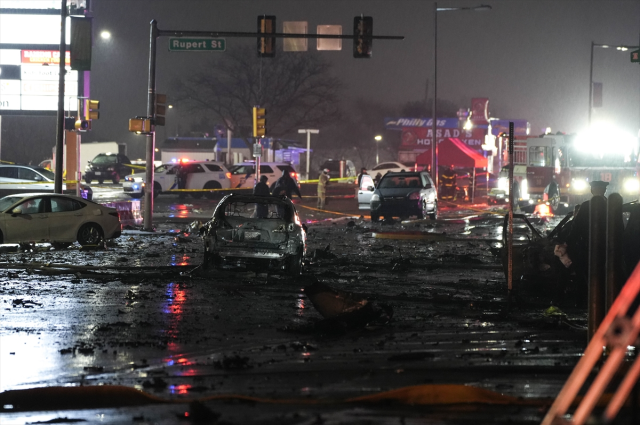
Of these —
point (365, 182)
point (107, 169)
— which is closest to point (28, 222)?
point (365, 182)

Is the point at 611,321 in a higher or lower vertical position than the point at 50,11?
lower

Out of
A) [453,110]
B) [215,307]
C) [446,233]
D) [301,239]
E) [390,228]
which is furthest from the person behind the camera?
[453,110]

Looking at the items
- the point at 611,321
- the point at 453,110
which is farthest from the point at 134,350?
the point at 453,110

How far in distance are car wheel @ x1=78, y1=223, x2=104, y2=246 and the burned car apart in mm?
6026

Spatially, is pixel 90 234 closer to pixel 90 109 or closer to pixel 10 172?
pixel 90 109

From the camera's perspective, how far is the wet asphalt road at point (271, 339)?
20.3ft

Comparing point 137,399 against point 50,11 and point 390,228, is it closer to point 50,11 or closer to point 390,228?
point 390,228

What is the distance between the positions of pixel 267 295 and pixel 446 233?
12.8m

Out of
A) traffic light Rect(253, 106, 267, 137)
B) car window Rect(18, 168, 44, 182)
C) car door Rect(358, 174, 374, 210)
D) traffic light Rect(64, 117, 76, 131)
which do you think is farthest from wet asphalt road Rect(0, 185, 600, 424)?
car door Rect(358, 174, 374, 210)

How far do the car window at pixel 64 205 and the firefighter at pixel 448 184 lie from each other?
26.2 m

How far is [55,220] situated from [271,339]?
36.9ft

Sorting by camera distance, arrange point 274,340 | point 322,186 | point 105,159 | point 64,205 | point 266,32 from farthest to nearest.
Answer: point 105,159 < point 322,186 < point 266,32 < point 64,205 < point 274,340

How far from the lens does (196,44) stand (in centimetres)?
2434

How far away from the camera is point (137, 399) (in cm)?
629
